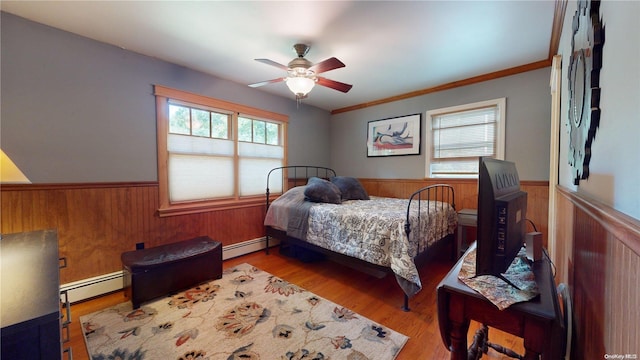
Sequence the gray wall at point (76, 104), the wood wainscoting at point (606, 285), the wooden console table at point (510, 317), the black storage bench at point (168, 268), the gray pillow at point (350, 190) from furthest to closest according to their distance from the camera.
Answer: the gray pillow at point (350, 190)
the black storage bench at point (168, 268)
the gray wall at point (76, 104)
the wooden console table at point (510, 317)
the wood wainscoting at point (606, 285)

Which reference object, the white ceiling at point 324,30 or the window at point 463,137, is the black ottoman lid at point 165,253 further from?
the window at point 463,137

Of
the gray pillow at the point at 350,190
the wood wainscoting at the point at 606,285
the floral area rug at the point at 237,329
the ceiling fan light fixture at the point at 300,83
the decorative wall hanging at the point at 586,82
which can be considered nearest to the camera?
the wood wainscoting at the point at 606,285

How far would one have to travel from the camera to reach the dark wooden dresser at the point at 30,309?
1.74ft

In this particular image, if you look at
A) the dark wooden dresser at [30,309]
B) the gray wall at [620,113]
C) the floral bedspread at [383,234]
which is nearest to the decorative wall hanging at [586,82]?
the gray wall at [620,113]

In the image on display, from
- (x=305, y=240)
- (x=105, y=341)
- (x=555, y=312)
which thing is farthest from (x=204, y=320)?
(x=555, y=312)

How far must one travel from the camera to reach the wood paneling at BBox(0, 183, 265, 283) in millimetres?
1978

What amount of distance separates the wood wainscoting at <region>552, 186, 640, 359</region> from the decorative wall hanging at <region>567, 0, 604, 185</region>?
27cm

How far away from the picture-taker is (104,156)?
2.32 metres

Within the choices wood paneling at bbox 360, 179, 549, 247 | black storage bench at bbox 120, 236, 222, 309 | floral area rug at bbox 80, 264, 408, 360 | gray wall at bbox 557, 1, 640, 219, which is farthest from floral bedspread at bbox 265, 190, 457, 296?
gray wall at bbox 557, 1, 640, 219

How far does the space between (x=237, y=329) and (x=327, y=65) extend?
2.22 meters

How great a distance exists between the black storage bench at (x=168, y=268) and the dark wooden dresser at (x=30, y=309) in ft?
3.97

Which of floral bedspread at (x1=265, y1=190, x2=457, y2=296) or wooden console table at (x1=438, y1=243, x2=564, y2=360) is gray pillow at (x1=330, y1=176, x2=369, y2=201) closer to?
floral bedspread at (x1=265, y1=190, x2=457, y2=296)

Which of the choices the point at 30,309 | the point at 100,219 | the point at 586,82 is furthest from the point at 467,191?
the point at 100,219

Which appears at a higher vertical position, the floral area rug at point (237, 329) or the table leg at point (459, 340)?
the table leg at point (459, 340)
